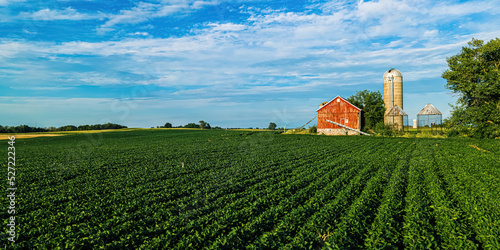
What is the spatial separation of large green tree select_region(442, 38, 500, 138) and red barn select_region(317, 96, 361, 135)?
55.9 ft

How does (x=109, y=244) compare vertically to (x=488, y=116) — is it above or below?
below

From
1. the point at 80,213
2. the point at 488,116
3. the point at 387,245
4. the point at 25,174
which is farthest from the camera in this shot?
the point at 488,116

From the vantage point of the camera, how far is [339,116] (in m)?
59.1

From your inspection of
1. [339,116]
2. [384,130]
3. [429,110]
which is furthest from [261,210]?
[429,110]

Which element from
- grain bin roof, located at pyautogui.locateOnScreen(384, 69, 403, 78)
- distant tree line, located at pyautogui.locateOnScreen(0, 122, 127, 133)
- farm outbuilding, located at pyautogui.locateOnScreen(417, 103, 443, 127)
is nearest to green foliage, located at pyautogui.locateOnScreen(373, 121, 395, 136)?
farm outbuilding, located at pyautogui.locateOnScreen(417, 103, 443, 127)

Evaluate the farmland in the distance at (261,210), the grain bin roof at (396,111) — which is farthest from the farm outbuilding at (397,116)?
the farmland in the distance at (261,210)

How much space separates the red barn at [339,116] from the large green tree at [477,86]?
671 inches

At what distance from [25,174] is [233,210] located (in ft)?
52.8

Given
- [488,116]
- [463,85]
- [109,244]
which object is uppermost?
[463,85]

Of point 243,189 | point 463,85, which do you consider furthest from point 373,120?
point 243,189

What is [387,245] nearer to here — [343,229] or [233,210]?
[343,229]

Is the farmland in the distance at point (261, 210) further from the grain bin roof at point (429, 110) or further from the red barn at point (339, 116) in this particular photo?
the grain bin roof at point (429, 110)

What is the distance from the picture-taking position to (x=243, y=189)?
13859 mm

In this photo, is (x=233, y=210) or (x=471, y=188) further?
(x=471, y=188)
